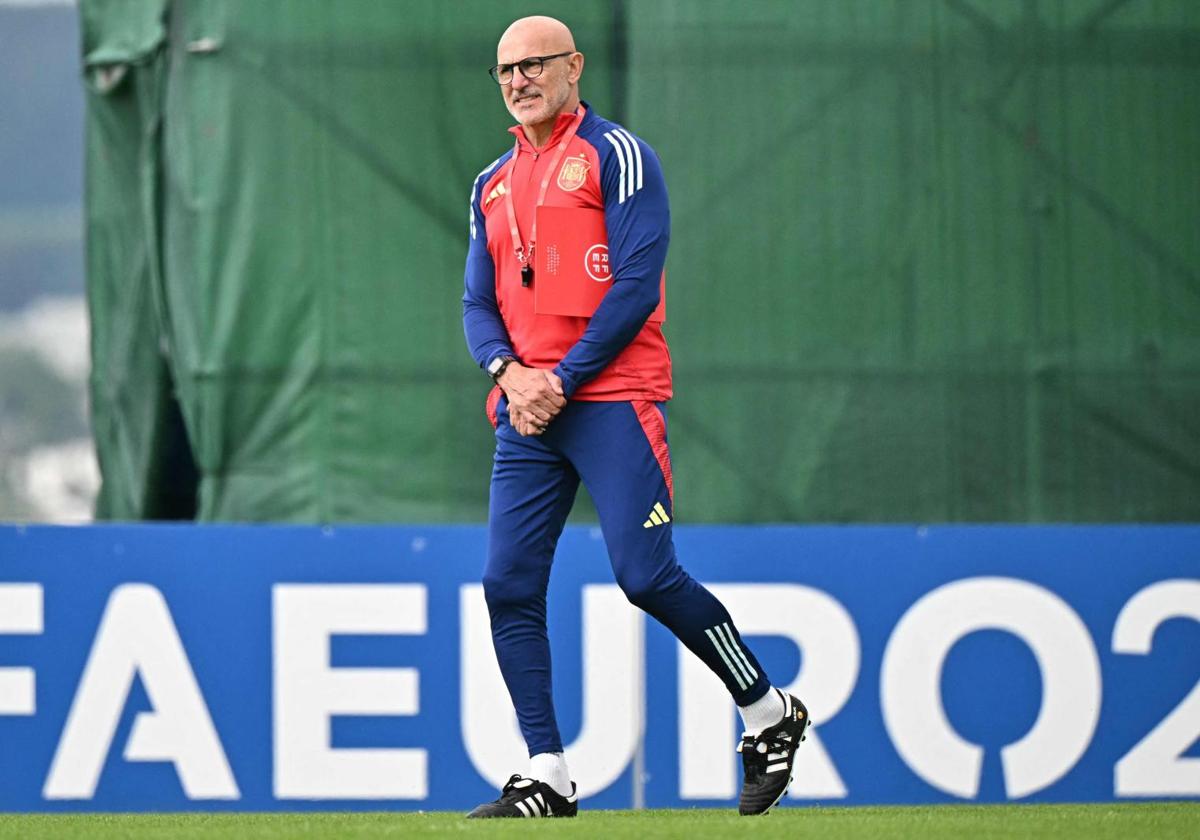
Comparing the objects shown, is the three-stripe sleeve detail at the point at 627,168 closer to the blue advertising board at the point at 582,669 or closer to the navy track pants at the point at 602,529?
the navy track pants at the point at 602,529

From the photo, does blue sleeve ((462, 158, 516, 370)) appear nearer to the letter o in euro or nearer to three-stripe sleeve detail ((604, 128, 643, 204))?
three-stripe sleeve detail ((604, 128, 643, 204))

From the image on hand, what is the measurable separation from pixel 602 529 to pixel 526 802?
2.01ft

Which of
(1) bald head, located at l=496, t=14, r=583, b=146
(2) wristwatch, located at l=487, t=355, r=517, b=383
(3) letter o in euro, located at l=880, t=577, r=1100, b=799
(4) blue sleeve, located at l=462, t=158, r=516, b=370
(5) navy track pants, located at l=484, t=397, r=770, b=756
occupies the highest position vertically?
(1) bald head, located at l=496, t=14, r=583, b=146

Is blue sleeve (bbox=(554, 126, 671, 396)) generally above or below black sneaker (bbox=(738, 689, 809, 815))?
above

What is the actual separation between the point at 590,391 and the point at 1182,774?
9.92ft

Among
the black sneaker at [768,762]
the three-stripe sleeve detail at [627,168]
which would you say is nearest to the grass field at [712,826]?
the black sneaker at [768,762]

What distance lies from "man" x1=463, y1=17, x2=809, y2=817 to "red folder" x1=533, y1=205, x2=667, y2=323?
0.02 metres

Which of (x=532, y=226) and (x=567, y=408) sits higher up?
(x=532, y=226)

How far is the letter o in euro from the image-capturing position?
6.90m

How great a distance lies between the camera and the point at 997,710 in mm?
6930

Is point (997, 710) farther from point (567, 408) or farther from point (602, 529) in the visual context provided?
point (567, 408)

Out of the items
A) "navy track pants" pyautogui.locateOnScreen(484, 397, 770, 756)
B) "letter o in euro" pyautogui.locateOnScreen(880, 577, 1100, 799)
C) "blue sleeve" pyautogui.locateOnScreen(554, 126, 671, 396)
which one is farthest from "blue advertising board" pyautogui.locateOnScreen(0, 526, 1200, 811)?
"blue sleeve" pyautogui.locateOnScreen(554, 126, 671, 396)

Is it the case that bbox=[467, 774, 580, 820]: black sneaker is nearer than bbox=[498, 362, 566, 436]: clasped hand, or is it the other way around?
bbox=[498, 362, 566, 436]: clasped hand

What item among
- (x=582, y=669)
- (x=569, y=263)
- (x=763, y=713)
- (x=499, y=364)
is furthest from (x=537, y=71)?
(x=582, y=669)
